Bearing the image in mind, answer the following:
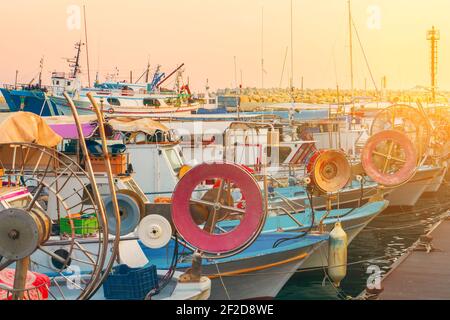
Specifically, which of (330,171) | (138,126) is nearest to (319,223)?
(330,171)

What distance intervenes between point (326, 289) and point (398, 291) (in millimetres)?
3186

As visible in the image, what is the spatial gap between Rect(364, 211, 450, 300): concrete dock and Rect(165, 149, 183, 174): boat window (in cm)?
499

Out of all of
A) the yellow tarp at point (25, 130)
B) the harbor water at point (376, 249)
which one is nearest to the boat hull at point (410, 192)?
the harbor water at point (376, 249)

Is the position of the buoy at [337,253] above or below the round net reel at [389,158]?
below

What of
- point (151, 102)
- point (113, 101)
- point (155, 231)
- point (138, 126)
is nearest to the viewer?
point (155, 231)

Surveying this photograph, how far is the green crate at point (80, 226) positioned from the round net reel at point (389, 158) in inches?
293

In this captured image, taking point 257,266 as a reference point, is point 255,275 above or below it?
below

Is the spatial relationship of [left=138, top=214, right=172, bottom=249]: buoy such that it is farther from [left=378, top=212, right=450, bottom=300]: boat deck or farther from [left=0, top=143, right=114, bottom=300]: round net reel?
[left=378, top=212, right=450, bottom=300]: boat deck

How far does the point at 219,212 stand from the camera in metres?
7.80

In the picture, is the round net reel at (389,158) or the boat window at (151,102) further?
the boat window at (151,102)

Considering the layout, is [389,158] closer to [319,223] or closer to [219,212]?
[319,223]

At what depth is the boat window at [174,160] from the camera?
1351 cm

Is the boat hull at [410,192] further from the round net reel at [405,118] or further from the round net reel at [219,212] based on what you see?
the round net reel at [219,212]

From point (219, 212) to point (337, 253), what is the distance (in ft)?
12.0
